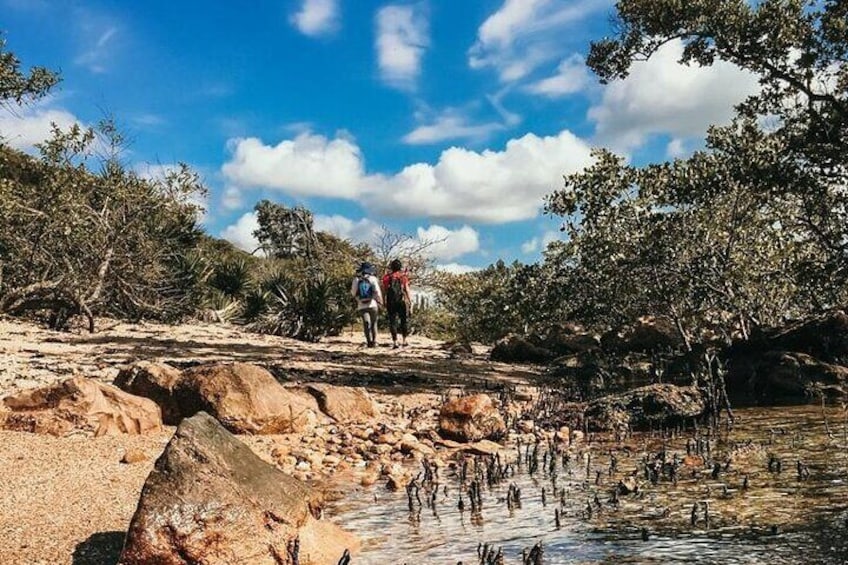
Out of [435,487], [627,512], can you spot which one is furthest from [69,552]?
[627,512]

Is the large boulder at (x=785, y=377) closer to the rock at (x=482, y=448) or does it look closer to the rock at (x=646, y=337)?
the rock at (x=646, y=337)

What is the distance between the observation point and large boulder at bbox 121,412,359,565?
4555 millimetres

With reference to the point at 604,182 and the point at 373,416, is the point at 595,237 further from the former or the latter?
the point at 373,416

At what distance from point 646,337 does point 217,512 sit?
20.3 m

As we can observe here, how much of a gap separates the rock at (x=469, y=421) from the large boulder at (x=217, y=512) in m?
4.80

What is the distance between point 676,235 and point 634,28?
5.60 m

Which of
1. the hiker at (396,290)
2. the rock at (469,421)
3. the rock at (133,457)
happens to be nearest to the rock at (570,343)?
the hiker at (396,290)

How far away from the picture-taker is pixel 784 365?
48.8ft

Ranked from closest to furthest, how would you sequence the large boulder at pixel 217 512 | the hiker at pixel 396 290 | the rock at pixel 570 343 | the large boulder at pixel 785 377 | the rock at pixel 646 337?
1. the large boulder at pixel 217 512
2. the large boulder at pixel 785 377
3. the hiker at pixel 396 290
4. the rock at pixel 646 337
5. the rock at pixel 570 343

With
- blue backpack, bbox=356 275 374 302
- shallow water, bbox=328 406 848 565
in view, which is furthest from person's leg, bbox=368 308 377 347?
shallow water, bbox=328 406 848 565

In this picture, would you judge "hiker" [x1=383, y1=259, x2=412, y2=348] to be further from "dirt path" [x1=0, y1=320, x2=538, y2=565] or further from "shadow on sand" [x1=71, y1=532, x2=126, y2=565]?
"shadow on sand" [x1=71, y1=532, x2=126, y2=565]

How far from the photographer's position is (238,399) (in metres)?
9.35

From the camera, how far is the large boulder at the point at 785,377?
46.4ft

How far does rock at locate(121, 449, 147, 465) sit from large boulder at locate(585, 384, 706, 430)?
649 centimetres
